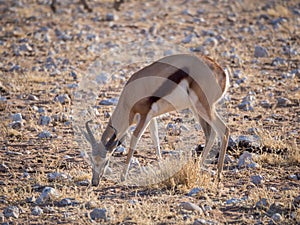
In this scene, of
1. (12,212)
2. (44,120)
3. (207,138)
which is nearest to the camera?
(12,212)

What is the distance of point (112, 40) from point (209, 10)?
4.77m

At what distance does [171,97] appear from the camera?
744 centimetres

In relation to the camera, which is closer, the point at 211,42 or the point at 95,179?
the point at 95,179

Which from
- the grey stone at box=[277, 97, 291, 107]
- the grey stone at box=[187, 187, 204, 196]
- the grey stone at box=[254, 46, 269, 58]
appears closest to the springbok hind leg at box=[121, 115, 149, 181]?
the grey stone at box=[187, 187, 204, 196]

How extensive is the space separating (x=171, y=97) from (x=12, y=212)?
2.44 metres

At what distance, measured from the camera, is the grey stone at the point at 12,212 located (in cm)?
601

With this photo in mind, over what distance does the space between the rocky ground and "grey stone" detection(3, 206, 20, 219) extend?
0.01 m

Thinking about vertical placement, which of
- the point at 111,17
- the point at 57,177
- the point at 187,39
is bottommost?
the point at 111,17

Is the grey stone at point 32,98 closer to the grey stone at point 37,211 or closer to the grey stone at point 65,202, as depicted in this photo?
the grey stone at point 65,202

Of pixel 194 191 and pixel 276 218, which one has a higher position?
pixel 276 218

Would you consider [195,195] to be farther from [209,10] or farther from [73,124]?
[209,10]

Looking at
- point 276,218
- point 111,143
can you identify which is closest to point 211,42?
point 111,143

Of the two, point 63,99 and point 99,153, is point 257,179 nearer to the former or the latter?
point 99,153

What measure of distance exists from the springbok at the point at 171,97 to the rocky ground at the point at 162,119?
20.8 inches
